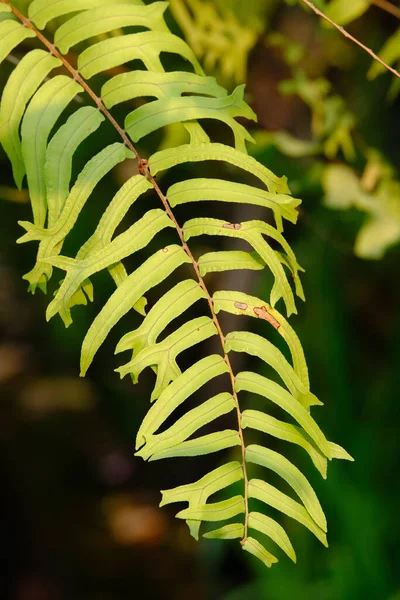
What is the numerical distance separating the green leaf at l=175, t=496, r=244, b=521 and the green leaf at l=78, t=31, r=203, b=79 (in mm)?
401

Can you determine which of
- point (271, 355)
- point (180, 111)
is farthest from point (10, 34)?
point (271, 355)

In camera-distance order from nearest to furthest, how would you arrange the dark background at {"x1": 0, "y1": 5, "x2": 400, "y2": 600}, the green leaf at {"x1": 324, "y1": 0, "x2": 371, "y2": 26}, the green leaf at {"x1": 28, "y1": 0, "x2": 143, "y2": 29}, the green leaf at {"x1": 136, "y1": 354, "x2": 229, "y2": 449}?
1. the green leaf at {"x1": 136, "y1": 354, "x2": 229, "y2": 449}
2. the green leaf at {"x1": 28, "y1": 0, "x2": 143, "y2": 29}
3. the green leaf at {"x1": 324, "y1": 0, "x2": 371, "y2": 26}
4. the dark background at {"x1": 0, "y1": 5, "x2": 400, "y2": 600}

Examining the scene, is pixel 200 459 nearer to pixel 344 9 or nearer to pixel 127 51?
pixel 344 9

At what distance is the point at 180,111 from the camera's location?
1.97 ft

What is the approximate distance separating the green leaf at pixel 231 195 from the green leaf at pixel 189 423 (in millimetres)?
158

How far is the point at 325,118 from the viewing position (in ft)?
4.56

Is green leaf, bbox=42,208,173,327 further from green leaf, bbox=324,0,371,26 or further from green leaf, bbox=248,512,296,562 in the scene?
green leaf, bbox=324,0,371,26

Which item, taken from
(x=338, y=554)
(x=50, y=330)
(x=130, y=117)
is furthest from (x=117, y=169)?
(x=130, y=117)

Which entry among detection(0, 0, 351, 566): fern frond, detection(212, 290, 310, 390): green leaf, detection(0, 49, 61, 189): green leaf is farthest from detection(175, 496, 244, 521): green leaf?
Result: detection(0, 49, 61, 189): green leaf

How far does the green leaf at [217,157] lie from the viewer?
573 millimetres

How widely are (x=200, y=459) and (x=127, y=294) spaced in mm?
1691

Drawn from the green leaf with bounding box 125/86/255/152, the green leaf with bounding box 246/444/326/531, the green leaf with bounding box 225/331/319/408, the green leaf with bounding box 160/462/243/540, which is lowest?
the green leaf with bounding box 160/462/243/540

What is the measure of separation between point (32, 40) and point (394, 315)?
1.76 meters

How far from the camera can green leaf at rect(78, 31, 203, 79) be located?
2.06 feet
